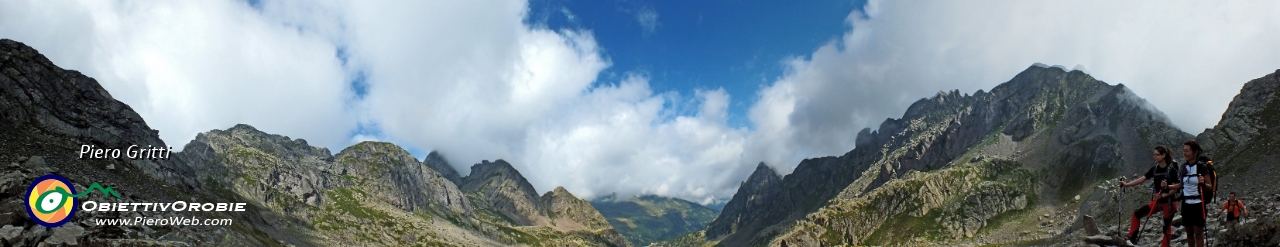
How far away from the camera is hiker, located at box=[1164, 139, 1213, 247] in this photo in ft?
49.8

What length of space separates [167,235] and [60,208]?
16.6m

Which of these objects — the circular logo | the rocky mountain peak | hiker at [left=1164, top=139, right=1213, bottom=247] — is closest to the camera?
hiker at [left=1164, top=139, right=1213, bottom=247]

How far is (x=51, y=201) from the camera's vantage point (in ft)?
108

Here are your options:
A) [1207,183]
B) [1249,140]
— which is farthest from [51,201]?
[1249,140]

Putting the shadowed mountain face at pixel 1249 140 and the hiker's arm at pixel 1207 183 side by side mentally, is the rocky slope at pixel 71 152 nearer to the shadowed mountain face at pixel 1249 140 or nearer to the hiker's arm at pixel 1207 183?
the hiker's arm at pixel 1207 183

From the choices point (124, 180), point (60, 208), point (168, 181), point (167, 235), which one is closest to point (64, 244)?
point (60, 208)

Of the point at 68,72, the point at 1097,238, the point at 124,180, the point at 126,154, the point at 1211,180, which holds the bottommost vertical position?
the point at 1097,238

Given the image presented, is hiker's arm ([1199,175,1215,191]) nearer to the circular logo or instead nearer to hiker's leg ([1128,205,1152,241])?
hiker's leg ([1128,205,1152,241])

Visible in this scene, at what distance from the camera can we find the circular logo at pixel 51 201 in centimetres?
3103

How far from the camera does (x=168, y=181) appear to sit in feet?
416

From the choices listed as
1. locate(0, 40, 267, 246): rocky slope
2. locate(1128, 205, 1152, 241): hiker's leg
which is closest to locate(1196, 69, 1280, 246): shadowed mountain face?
locate(1128, 205, 1152, 241): hiker's leg

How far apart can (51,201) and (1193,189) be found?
55.7 meters

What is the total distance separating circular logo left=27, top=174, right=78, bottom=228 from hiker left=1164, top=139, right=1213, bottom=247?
50982 mm

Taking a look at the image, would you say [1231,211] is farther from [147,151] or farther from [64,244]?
[147,151]
